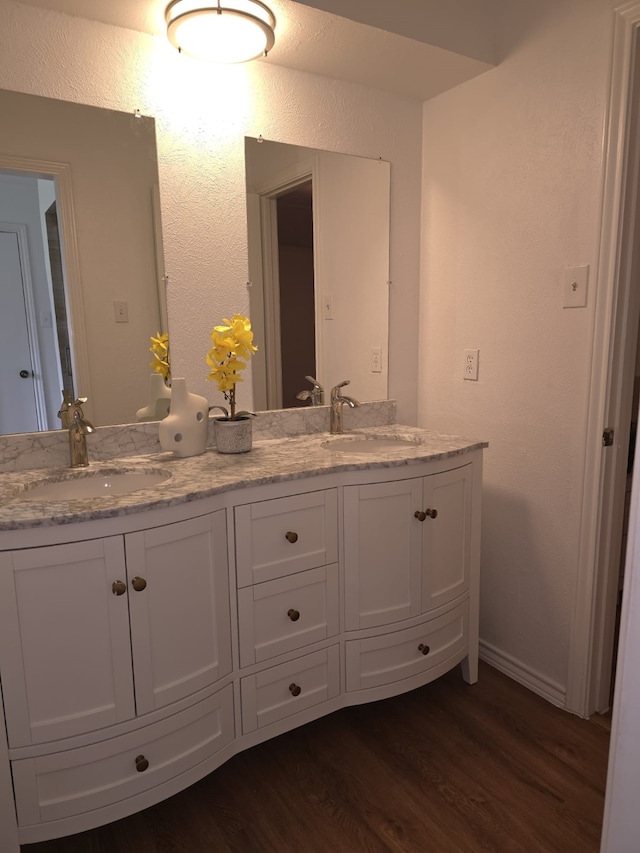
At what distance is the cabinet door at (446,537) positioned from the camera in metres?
1.78

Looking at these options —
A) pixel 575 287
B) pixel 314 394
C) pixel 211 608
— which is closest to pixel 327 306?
pixel 314 394

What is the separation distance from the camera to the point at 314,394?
6.98 ft

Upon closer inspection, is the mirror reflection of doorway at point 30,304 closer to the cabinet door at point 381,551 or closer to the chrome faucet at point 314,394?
the chrome faucet at point 314,394

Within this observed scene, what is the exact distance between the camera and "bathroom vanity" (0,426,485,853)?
→ 4.05 feet

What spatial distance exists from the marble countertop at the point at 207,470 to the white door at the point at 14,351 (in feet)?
0.53

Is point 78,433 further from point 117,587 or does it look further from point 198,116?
point 198,116

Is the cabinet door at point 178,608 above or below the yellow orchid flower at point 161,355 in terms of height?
below

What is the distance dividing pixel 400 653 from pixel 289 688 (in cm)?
Result: 38

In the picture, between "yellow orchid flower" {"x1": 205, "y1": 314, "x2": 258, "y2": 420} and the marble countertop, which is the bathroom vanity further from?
"yellow orchid flower" {"x1": 205, "y1": 314, "x2": 258, "y2": 420}

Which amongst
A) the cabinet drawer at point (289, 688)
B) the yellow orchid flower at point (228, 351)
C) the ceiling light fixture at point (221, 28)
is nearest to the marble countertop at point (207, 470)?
the yellow orchid flower at point (228, 351)

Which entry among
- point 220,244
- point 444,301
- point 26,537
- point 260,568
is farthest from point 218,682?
point 444,301

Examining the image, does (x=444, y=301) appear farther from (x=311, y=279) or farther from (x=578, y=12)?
(x=578, y=12)

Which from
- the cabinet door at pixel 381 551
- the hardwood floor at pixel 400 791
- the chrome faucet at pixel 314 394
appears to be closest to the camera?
the hardwood floor at pixel 400 791

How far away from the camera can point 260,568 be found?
1.53m
